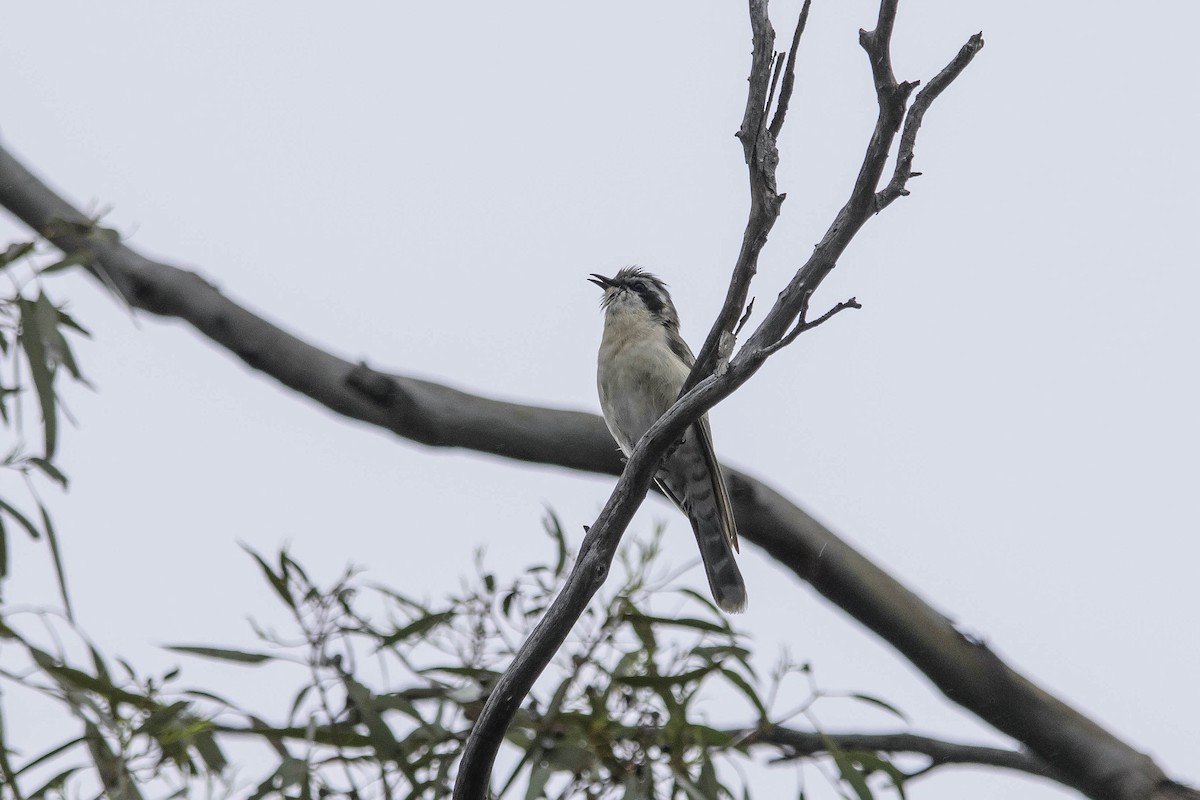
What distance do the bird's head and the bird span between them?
5cm

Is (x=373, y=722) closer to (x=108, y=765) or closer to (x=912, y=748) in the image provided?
(x=108, y=765)

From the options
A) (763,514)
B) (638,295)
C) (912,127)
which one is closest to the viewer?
(912,127)

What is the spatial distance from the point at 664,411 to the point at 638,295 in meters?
0.81

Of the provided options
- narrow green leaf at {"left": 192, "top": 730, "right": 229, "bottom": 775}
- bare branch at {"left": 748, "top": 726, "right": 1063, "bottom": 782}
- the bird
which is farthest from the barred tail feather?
narrow green leaf at {"left": 192, "top": 730, "right": 229, "bottom": 775}

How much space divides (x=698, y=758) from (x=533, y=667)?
1079 millimetres

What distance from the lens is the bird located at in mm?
3740

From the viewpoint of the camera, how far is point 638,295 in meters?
4.34

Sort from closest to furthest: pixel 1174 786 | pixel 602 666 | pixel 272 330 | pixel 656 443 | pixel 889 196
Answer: pixel 889 196, pixel 656 443, pixel 602 666, pixel 1174 786, pixel 272 330

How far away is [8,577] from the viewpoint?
2.97m

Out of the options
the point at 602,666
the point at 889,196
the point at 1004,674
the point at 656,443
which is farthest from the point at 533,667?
the point at 1004,674

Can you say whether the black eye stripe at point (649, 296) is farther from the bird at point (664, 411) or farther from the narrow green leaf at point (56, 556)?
the narrow green leaf at point (56, 556)

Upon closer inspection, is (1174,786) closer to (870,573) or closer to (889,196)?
(870,573)

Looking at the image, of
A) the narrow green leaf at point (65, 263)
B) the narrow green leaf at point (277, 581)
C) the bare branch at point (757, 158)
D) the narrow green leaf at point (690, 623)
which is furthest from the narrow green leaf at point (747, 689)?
the narrow green leaf at point (65, 263)

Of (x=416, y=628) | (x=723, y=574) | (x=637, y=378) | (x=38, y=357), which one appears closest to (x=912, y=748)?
A: (x=723, y=574)
